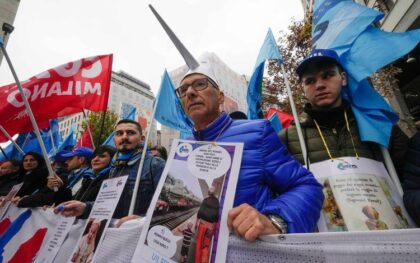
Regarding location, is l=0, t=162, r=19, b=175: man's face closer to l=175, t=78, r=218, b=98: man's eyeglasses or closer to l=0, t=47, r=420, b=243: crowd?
l=0, t=47, r=420, b=243: crowd

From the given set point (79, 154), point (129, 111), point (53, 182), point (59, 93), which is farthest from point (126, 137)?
point (129, 111)

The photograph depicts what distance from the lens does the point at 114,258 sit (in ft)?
5.00

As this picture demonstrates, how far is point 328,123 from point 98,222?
2002 mm

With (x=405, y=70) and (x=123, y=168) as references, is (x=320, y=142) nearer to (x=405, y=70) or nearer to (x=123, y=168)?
(x=123, y=168)

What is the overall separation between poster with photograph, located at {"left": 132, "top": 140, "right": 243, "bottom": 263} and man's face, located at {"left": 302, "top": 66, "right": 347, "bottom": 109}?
3.38 ft

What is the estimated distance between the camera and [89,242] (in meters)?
1.90

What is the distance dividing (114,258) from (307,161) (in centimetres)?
144

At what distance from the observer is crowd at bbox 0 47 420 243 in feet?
3.53

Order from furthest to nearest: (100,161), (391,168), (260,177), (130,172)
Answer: (100,161)
(130,172)
(391,168)
(260,177)

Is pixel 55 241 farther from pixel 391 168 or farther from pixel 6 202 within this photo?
pixel 391 168

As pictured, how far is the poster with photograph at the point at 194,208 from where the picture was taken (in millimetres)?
1015

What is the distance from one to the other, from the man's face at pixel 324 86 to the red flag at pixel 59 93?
349 centimetres

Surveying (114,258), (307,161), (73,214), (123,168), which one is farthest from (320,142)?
(73,214)

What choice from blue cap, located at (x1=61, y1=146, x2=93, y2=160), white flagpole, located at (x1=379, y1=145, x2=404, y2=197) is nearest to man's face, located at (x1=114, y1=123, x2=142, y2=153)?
blue cap, located at (x1=61, y1=146, x2=93, y2=160)
